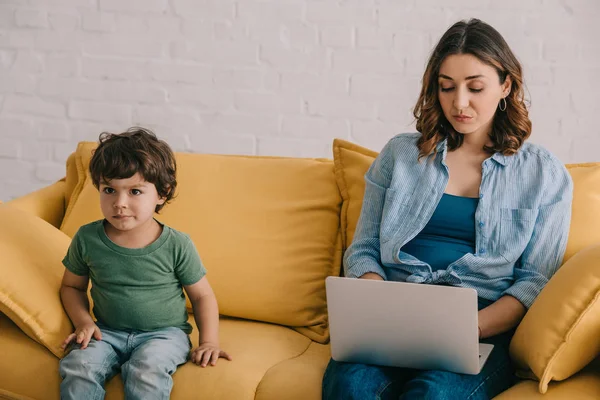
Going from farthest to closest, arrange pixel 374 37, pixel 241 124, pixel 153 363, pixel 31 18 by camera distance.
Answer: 1. pixel 31 18
2. pixel 241 124
3. pixel 374 37
4. pixel 153 363

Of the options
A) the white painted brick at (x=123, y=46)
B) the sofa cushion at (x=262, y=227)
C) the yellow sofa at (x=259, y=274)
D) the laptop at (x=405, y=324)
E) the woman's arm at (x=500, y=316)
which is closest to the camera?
the laptop at (x=405, y=324)

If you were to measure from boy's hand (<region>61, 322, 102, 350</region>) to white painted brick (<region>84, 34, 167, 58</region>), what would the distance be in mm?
1233

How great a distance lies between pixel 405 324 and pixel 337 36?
4.37 ft

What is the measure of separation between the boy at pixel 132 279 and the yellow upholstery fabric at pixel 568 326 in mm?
673

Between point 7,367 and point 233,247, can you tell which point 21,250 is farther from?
point 233,247

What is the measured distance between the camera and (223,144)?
2.70m

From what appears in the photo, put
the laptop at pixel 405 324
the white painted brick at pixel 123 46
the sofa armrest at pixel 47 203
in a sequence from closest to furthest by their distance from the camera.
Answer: the laptop at pixel 405 324 < the sofa armrest at pixel 47 203 < the white painted brick at pixel 123 46

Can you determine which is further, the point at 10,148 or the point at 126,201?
the point at 10,148

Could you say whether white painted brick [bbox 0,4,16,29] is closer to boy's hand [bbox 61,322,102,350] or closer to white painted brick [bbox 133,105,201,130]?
white painted brick [bbox 133,105,201,130]

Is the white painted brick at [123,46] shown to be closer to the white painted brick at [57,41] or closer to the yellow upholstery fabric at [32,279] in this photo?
the white painted brick at [57,41]

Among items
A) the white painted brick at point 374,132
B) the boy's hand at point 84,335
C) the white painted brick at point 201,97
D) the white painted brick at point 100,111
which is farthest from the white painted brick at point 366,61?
the boy's hand at point 84,335

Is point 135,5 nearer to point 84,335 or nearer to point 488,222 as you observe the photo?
point 84,335

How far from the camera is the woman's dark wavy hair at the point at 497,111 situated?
184 cm

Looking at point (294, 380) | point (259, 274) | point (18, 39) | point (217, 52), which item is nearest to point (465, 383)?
point (294, 380)
